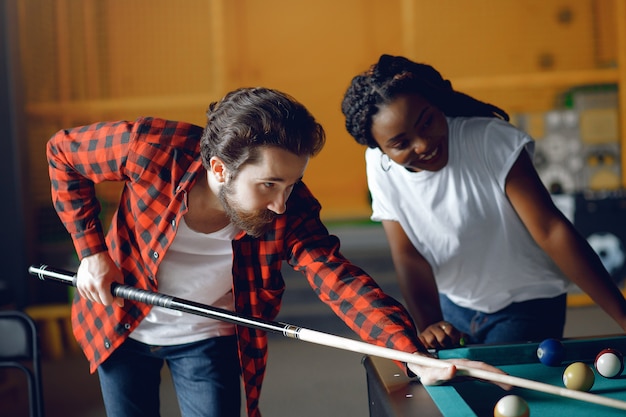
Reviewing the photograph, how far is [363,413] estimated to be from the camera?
3.21 metres

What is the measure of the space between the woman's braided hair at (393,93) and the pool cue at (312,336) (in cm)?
59

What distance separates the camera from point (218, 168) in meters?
1.60

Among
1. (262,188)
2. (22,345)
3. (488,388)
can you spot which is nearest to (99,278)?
(262,188)

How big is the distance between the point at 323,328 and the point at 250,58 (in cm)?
255

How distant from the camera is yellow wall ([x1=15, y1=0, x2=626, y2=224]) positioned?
490cm

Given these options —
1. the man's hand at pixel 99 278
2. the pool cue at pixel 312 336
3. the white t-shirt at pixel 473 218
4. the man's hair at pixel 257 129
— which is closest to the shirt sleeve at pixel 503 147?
the white t-shirt at pixel 473 218

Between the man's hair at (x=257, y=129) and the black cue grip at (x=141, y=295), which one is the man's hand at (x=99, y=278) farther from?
the man's hair at (x=257, y=129)

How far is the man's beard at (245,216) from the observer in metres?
1.58

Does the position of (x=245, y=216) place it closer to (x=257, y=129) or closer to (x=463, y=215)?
(x=257, y=129)

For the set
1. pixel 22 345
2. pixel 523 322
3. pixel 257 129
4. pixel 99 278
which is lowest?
pixel 22 345

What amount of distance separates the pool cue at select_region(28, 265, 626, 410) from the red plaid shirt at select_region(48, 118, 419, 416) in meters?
0.09

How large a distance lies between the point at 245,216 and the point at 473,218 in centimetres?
69

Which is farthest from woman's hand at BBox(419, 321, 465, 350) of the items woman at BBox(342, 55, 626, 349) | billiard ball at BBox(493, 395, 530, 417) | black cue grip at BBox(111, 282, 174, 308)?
black cue grip at BBox(111, 282, 174, 308)

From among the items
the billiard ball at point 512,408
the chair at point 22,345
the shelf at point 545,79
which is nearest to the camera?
the billiard ball at point 512,408
